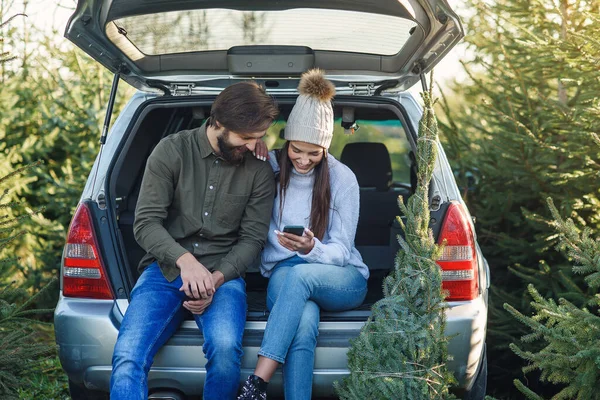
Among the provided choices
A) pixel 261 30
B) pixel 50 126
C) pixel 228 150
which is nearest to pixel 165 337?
pixel 228 150

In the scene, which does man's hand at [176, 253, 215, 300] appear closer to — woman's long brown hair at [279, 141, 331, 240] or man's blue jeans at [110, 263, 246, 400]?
man's blue jeans at [110, 263, 246, 400]

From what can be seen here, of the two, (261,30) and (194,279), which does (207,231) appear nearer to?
(194,279)

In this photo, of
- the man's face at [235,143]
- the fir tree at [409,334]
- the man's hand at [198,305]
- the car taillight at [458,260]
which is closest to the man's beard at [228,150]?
the man's face at [235,143]

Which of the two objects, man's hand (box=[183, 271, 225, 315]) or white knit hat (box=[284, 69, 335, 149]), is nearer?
man's hand (box=[183, 271, 225, 315])

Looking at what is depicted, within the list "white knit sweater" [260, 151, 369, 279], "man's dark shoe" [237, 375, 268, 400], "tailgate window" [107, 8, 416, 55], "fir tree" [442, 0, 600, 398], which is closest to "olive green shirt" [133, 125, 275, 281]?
"white knit sweater" [260, 151, 369, 279]

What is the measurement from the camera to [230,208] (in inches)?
126

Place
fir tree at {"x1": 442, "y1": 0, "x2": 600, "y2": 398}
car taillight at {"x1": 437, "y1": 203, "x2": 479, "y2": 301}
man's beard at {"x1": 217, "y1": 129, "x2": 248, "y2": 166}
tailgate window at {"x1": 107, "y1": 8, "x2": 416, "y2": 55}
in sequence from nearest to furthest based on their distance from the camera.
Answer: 1. car taillight at {"x1": 437, "y1": 203, "x2": 479, "y2": 301}
2. man's beard at {"x1": 217, "y1": 129, "x2": 248, "y2": 166}
3. tailgate window at {"x1": 107, "y1": 8, "x2": 416, "y2": 55}
4. fir tree at {"x1": 442, "y1": 0, "x2": 600, "y2": 398}

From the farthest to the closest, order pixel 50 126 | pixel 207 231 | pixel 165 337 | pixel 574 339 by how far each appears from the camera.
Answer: pixel 50 126 → pixel 207 231 → pixel 165 337 → pixel 574 339

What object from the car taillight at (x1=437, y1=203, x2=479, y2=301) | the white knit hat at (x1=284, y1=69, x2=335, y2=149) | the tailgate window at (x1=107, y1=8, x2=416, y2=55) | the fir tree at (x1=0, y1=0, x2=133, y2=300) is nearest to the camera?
the car taillight at (x1=437, y1=203, x2=479, y2=301)

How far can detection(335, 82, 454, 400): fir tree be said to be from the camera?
2.70 metres

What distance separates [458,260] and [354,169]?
1.70 metres

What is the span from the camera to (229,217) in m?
3.20

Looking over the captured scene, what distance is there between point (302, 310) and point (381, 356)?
402 mm

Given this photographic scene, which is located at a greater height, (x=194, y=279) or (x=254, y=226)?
(x=254, y=226)
